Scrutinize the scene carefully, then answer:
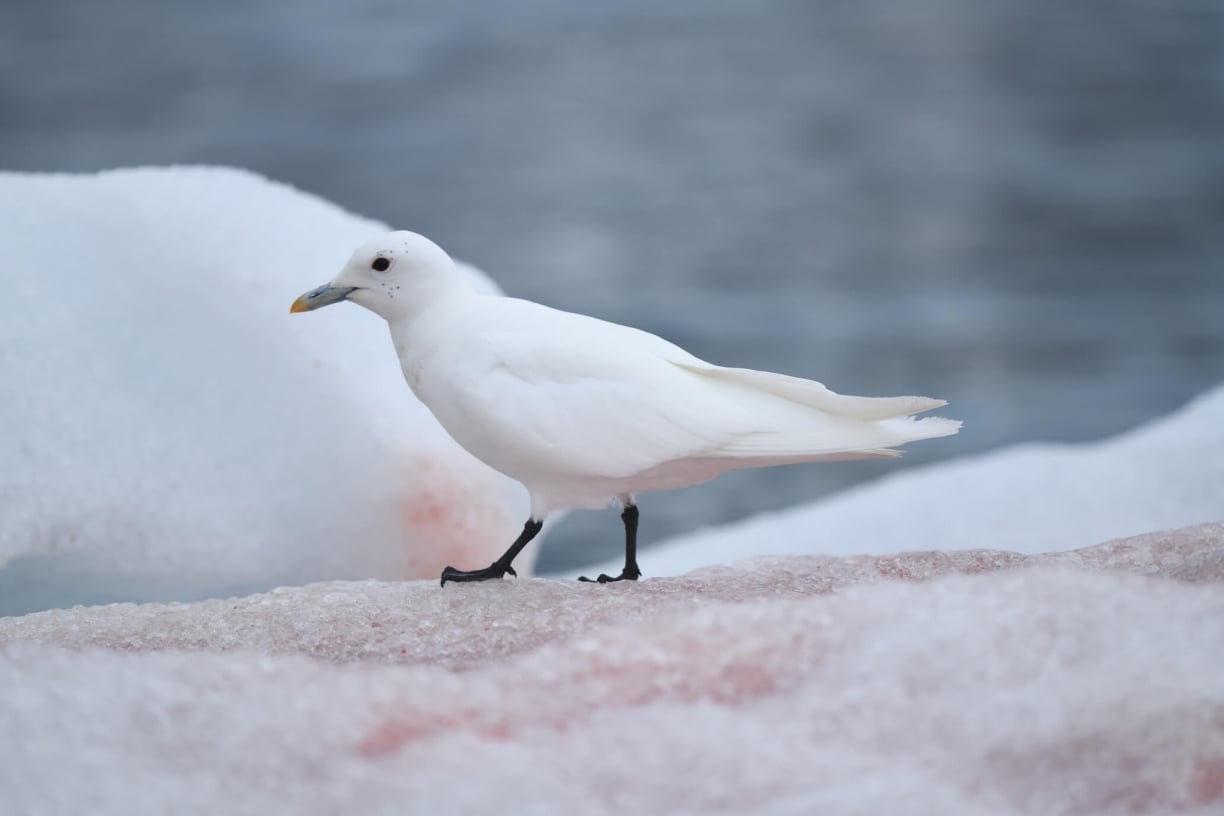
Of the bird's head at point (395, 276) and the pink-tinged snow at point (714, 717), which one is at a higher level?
the bird's head at point (395, 276)

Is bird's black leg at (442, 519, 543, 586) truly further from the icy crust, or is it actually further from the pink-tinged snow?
the pink-tinged snow

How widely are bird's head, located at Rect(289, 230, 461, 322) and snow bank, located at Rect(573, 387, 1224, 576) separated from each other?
2.26m

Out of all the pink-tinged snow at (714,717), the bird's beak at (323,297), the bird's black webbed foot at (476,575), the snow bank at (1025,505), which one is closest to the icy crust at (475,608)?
the bird's black webbed foot at (476,575)

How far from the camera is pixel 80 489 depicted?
3467 mm

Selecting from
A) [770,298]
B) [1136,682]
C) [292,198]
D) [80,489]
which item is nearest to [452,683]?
[1136,682]

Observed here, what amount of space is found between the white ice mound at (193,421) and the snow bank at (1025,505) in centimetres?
146

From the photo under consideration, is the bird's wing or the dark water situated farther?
the dark water

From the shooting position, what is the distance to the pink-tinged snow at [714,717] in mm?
1683

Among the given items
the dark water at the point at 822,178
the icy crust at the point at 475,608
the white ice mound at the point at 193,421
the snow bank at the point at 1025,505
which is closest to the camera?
the icy crust at the point at 475,608

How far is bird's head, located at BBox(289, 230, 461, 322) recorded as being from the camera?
114 inches

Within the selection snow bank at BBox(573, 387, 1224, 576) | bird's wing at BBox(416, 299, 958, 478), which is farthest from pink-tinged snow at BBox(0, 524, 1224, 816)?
snow bank at BBox(573, 387, 1224, 576)

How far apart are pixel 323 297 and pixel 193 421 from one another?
0.95m

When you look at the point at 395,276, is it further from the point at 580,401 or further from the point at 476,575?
the point at 476,575

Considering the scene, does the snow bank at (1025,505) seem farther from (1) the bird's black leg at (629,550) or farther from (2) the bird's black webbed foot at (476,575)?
(2) the bird's black webbed foot at (476,575)
